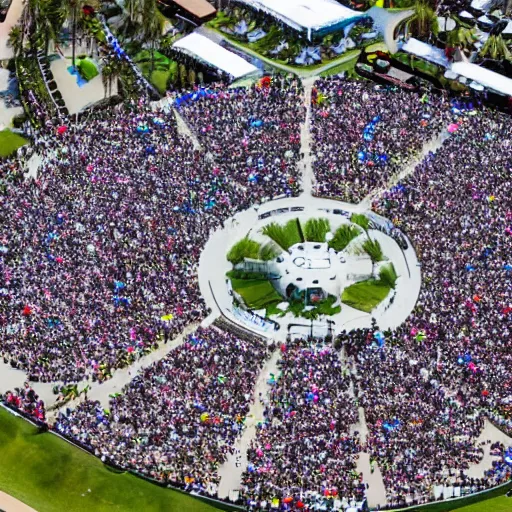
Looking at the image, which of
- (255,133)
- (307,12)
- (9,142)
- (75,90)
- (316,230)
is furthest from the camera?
(307,12)

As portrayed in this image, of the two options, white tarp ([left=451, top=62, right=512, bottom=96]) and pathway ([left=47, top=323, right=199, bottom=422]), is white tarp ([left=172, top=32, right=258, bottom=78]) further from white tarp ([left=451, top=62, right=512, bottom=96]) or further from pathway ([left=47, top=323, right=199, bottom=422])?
pathway ([left=47, top=323, right=199, bottom=422])

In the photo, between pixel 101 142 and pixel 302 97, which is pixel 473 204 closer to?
pixel 302 97

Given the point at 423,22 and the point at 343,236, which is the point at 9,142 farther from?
the point at 423,22

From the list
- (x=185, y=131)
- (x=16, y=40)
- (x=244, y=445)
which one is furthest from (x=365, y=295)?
(x=16, y=40)

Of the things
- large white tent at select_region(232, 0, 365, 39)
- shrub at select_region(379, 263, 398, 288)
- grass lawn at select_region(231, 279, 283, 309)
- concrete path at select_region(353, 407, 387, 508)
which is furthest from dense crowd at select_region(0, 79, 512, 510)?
large white tent at select_region(232, 0, 365, 39)

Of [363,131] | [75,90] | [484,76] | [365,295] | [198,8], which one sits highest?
[198,8]

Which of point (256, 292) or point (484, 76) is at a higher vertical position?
point (484, 76)
